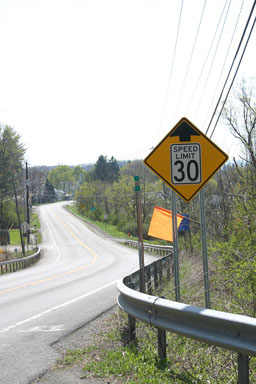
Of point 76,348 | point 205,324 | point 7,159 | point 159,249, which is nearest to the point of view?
point 205,324

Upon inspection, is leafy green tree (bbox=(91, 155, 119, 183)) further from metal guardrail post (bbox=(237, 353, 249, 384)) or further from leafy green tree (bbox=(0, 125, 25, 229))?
metal guardrail post (bbox=(237, 353, 249, 384))

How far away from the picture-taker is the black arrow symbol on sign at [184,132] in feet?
21.5

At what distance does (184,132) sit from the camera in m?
6.59

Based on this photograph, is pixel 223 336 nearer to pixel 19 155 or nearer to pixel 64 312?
pixel 64 312

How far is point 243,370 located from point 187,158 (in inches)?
130

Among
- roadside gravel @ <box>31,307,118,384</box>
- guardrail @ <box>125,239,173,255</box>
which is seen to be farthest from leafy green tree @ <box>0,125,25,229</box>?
roadside gravel @ <box>31,307,118,384</box>

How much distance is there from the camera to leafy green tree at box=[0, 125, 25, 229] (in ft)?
221

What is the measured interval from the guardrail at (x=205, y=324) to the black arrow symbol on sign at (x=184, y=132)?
2308mm

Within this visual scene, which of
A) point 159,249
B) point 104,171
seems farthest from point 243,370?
point 104,171

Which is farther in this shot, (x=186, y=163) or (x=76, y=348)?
(x=186, y=163)

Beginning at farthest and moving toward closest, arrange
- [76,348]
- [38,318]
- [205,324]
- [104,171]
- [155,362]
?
[104,171]
[38,318]
[76,348]
[155,362]
[205,324]

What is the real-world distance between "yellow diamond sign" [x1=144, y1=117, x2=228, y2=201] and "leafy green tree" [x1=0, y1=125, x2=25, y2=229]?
60.5 m

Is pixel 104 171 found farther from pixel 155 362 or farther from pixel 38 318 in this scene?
pixel 155 362

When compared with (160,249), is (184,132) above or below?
above
